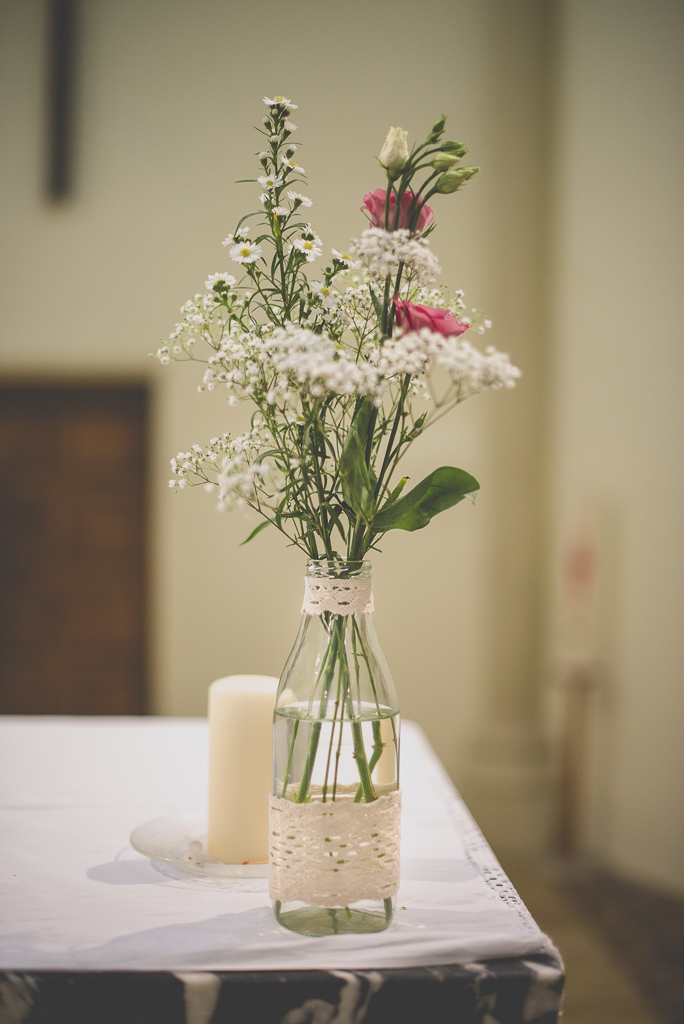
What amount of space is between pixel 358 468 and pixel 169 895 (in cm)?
42

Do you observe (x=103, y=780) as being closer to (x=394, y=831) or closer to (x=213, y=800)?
(x=213, y=800)

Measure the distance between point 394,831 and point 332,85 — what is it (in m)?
3.03

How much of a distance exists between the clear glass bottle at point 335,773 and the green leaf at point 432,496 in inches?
2.0

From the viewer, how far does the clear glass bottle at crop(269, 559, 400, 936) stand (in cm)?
63

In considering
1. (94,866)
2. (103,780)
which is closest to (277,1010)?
(94,866)

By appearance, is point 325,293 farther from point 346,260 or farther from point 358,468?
point 358,468

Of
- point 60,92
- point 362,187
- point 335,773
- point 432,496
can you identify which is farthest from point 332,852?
point 60,92

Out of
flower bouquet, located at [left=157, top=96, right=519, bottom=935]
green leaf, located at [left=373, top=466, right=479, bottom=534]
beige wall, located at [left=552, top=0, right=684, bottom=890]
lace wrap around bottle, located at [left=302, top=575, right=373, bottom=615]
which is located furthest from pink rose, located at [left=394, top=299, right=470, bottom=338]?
beige wall, located at [left=552, top=0, right=684, bottom=890]

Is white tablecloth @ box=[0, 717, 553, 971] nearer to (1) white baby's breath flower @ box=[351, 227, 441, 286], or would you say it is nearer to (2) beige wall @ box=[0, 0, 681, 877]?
(1) white baby's breath flower @ box=[351, 227, 441, 286]

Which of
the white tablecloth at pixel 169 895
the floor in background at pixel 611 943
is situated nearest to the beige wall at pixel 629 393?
the floor in background at pixel 611 943

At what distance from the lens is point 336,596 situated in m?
0.66

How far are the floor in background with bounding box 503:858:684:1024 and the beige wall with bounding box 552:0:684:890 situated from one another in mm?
165

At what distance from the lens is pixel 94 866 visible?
79 centimetres

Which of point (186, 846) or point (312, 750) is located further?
point (186, 846)
